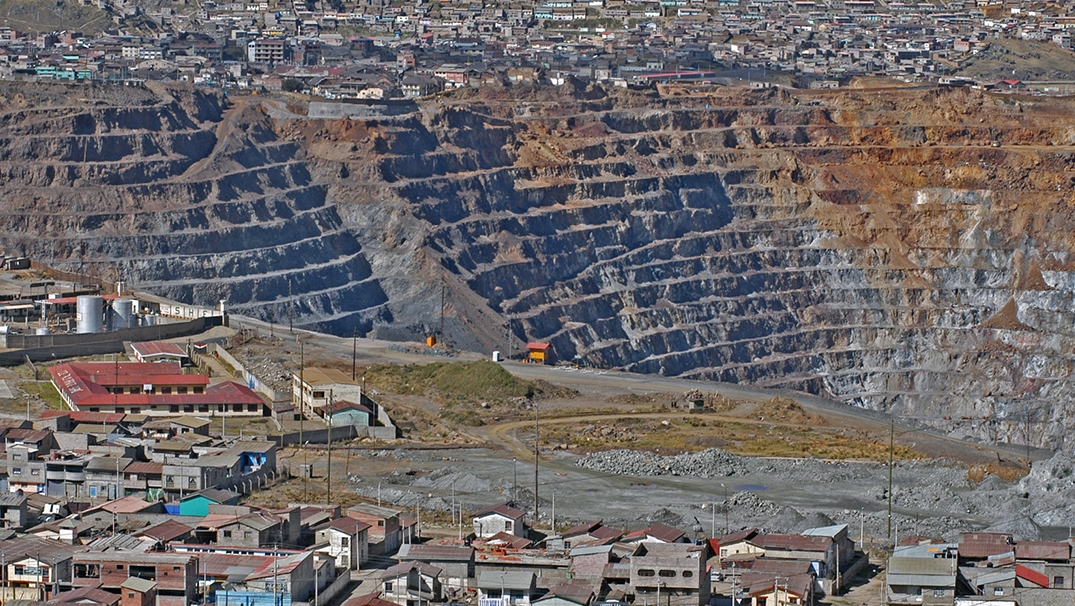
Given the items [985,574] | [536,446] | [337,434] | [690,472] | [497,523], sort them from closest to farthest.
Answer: [985,574]
[497,523]
[690,472]
[536,446]
[337,434]

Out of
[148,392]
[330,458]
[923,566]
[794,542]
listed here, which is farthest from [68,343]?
[923,566]

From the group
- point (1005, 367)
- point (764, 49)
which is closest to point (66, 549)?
point (1005, 367)

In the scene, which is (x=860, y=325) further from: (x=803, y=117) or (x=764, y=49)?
(x=764, y=49)

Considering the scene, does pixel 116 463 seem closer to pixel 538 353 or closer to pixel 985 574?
pixel 985 574

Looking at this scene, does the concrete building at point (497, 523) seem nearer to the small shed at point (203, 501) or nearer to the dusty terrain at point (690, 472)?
the dusty terrain at point (690, 472)

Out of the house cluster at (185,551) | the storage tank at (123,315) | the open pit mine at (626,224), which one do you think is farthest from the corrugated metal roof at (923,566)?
the open pit mine at (626,224)

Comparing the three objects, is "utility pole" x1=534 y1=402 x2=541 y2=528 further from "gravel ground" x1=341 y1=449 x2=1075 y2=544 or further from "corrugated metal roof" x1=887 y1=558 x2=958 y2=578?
"corrugated metal roof" x1=887 y1=558 x2=958 y2=578

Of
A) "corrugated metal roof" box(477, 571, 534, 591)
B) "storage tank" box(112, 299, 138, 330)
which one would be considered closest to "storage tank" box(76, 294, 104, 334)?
"storage tank" box(112, 299, 138, 330)
